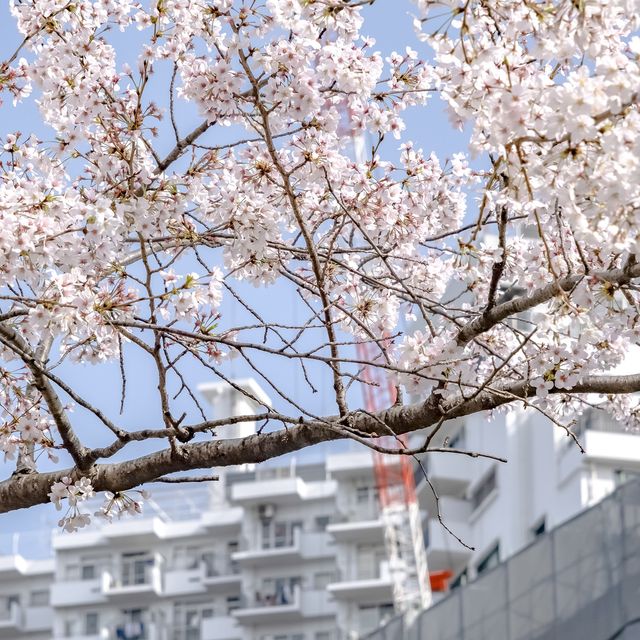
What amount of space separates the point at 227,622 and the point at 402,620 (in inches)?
1218

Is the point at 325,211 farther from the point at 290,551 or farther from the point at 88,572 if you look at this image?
the point at 88,572

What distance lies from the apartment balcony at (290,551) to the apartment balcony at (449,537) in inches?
316

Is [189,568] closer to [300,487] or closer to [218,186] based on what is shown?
[300,487]

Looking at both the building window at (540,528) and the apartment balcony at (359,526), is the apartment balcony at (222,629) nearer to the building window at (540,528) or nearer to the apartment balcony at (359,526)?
the apartment balcony at (359,526)

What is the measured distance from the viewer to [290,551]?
55750 mm

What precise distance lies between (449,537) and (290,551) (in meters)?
12.7

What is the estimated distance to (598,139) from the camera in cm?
465

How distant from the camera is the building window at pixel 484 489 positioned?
1564 inches

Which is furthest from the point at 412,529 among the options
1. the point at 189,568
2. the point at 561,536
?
the point at 561,536

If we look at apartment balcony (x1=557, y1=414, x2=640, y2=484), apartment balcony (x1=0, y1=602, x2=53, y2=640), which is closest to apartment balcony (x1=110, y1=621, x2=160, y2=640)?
apartment balcony (x1=0, y1=602, x2=53, y2=640)

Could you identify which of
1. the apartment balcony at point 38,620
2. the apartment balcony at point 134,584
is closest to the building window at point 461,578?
the apartment balcony at point 134,584

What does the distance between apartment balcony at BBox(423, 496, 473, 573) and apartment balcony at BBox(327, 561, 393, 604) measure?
206 inches

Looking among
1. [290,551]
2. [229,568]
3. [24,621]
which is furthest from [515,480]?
[24,621]

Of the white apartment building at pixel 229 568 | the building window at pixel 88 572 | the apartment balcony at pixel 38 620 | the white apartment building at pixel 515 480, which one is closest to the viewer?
the white apartment building at pixel 515 480
